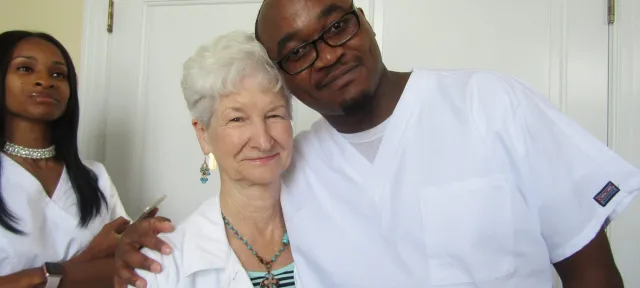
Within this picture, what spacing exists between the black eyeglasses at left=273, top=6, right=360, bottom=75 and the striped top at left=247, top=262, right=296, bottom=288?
0.42 meters

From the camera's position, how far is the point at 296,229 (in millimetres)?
1021

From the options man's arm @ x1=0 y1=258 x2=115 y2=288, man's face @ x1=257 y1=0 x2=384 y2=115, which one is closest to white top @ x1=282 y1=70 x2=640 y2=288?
man's face @ x1=257 y1=0 x2=384 y2=115

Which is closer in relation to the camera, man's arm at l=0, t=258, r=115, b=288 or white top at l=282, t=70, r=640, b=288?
white top at l=282, t=70, r=640, b=288

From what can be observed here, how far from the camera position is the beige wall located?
5.85 ft

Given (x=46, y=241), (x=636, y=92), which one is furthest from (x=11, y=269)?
(x=636, y=92)

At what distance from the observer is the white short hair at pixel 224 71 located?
0.95 meters

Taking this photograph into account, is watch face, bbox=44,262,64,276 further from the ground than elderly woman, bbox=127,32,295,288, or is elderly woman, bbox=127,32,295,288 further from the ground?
elderly woman, bbox=127,32,295,288

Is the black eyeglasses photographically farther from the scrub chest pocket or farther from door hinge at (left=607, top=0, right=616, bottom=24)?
door hinge at (left=607, top=0, right=616, bottom=24)

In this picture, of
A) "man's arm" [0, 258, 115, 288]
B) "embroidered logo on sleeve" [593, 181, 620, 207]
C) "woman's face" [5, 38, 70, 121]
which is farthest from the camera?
"woman's face" [5, 38, 70, 121]

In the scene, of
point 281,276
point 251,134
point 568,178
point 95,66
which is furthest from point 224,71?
point 95,66

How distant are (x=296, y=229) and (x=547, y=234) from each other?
50 centimetres

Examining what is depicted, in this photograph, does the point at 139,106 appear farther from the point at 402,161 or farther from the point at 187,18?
the point at 402,161

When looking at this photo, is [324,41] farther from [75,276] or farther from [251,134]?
[75,276]

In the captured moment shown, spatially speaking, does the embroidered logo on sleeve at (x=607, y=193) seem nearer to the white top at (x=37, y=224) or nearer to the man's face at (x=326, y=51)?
the man's face at (x=326, y=51)
